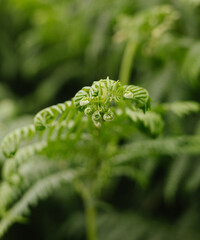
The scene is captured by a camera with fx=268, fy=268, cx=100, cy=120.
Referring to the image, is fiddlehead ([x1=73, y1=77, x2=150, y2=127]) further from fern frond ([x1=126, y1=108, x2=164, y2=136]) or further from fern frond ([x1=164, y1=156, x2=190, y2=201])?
fern frond ([x1=164, y1=156, x2=190, y2=201])

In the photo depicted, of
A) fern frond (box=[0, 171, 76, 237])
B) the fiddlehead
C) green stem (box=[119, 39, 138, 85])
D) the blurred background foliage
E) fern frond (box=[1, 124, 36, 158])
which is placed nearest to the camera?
the fiddlehead

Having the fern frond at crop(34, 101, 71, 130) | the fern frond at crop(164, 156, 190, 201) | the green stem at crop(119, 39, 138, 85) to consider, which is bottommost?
the fern frond at crop(164, 156, 190, 201)

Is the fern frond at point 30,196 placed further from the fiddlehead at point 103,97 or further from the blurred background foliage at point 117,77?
the fiddlehead at point 103,97

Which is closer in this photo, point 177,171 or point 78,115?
point 78,115

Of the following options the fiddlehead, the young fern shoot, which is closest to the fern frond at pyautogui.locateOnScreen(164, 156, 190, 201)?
the young fern shoot

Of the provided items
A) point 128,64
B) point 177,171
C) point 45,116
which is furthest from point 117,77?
point 45,116

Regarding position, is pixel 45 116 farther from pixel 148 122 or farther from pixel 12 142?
pixel 148 122

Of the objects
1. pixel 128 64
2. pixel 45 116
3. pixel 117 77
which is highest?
pixel 117 77

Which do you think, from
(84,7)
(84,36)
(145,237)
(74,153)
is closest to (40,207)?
(145,237)

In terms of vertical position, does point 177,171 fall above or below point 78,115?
below
